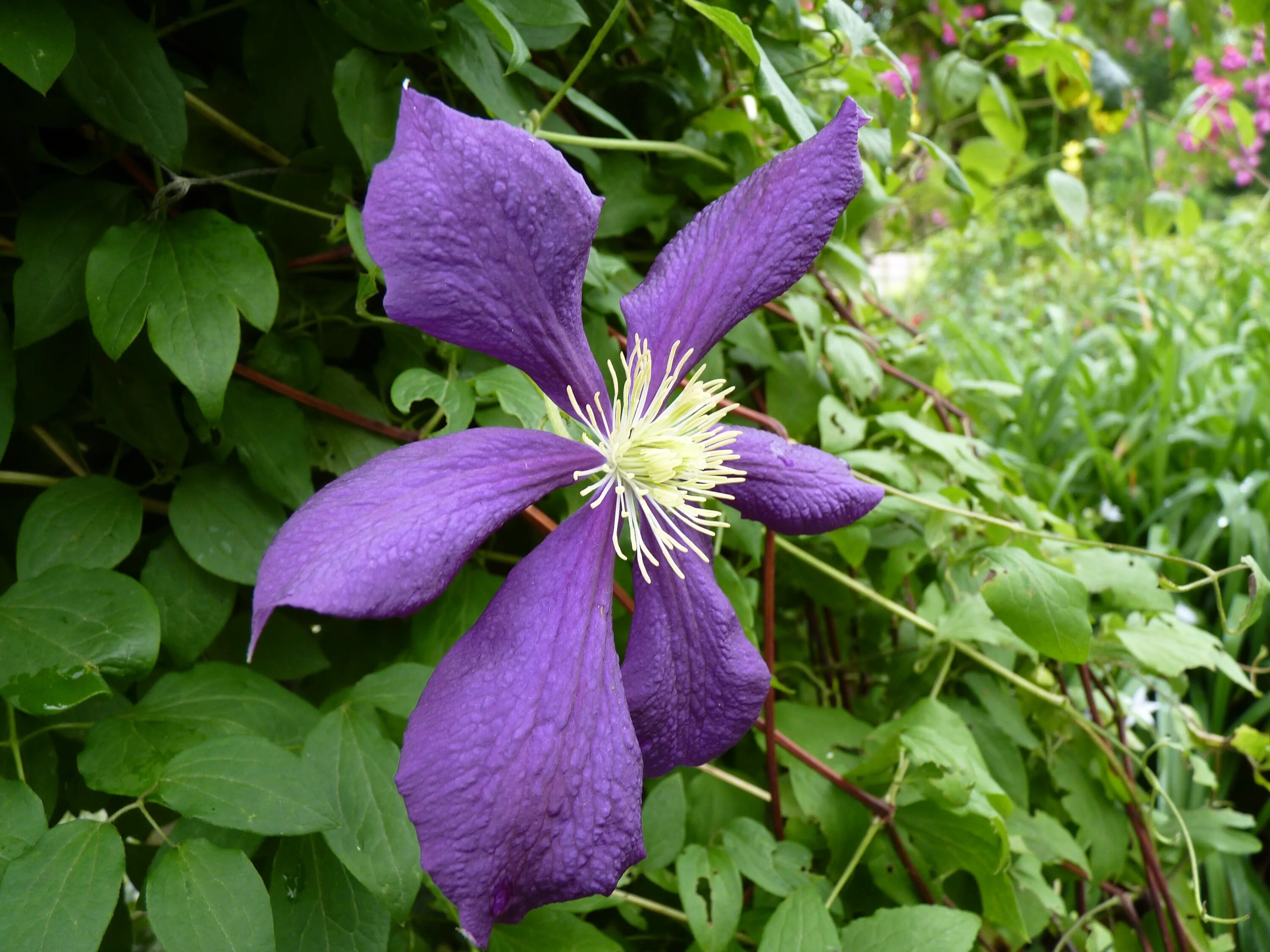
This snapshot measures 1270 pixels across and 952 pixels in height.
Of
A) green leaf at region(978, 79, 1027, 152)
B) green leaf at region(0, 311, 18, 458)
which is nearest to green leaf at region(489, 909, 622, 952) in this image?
green leaf at region(0, 311, 18, 458)

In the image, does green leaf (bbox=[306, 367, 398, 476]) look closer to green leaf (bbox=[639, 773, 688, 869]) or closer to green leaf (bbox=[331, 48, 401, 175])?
green leaf (bbox=[331, 48, 401, 175])

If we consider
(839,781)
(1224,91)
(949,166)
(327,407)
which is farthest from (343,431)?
(1224,91)

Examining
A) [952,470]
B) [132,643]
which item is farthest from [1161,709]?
[132,643]

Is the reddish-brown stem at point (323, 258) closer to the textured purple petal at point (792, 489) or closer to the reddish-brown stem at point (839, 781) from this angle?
the textured purple petal at point (792, 489)

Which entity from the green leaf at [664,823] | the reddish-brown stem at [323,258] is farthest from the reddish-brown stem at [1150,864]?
the reddish-brown stem at [323,258]

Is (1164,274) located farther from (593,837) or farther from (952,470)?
(593,837)

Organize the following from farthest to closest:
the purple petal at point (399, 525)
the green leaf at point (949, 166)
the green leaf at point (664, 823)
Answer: the green leaf at point (949, 166), the green leaf at point (664, 823), the purple petal at point (399, 525)

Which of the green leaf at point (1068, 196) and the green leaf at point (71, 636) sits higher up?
the green leaf at point (1068, 196)
